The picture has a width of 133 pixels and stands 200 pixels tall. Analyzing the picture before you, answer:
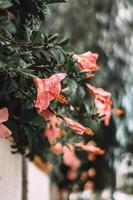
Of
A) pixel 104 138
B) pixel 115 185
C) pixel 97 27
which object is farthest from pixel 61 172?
pixel 97 27

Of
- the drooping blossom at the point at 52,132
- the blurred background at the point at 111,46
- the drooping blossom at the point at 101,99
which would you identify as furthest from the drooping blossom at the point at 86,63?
the blurred background at the point at 111,46

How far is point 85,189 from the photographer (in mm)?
6941

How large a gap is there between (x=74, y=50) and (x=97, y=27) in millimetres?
2693

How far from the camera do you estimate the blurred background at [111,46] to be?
15.9 feet

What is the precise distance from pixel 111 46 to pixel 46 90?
321 cm

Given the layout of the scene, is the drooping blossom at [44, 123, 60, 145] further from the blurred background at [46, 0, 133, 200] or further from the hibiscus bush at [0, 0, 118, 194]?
the blurred background at [46, 0, 133, 200]

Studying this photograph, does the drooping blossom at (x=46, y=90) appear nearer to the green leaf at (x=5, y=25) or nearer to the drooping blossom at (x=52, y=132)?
the green leaf at (x=5, y=25)

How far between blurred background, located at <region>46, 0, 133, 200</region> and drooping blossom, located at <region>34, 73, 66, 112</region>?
2.45m

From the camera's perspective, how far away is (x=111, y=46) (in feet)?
17.0

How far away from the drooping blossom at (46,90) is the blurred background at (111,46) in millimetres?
2453

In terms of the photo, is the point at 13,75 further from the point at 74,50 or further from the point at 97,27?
the point at 97,27

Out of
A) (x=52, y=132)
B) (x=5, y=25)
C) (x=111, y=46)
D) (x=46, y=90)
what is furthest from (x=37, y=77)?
(x=111, y=46)

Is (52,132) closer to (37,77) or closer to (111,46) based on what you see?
(37,77)

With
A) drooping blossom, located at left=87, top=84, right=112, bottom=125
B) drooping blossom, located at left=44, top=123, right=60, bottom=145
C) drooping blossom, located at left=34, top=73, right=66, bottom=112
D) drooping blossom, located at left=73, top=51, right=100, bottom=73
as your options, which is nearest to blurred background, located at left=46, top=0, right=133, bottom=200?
drooping blossom, located at left=44, top=123, right=60, bottom=145
